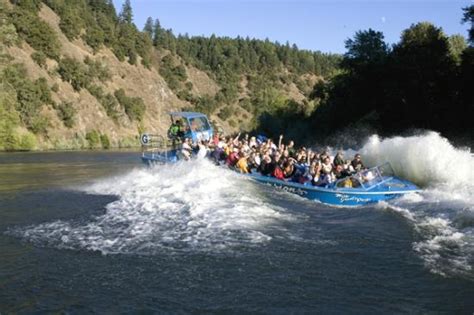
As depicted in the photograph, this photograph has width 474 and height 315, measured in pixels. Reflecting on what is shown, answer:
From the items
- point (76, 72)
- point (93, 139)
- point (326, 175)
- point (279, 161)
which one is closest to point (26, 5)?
point (76, 72)

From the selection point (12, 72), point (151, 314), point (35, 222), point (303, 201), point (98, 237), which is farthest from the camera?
point (12, 72)

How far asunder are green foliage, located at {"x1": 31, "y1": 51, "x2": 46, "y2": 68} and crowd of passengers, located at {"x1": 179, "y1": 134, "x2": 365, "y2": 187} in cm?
5171

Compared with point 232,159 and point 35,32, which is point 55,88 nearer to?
point 35,32

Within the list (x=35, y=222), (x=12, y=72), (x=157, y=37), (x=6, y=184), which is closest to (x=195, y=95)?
(x=157, y=37)

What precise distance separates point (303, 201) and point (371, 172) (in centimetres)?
234

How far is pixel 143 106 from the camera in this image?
85125 millimetres

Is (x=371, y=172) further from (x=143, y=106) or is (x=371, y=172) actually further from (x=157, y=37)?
(x=157, y=37)

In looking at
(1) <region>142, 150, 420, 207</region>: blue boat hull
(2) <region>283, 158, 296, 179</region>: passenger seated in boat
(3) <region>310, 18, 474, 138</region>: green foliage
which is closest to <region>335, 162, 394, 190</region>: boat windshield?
(1) <region>142, 150, 420, 207</region>: blue boat hull

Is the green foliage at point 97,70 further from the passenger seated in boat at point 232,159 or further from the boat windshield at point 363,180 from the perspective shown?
the boat windshield at point 363,180

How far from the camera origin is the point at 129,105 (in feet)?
267

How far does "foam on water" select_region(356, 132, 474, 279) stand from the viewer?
864cm

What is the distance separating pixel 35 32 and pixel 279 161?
60493 millimetres

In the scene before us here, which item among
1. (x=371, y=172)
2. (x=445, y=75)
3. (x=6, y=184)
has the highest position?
(x=445, y=75)

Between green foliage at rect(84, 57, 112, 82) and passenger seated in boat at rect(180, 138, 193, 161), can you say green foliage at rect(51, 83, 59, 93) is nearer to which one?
green foliage at rect(84, 57, 112, 82)
